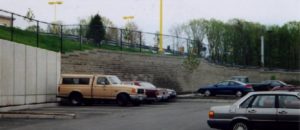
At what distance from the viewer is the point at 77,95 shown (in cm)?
3195

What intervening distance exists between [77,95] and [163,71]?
1731cm

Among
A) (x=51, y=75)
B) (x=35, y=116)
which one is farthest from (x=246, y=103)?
(x=51, y=75)

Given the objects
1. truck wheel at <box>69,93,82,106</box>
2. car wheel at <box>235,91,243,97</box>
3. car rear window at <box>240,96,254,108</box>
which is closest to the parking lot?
car rear window at <box>240,96,254,108</box>

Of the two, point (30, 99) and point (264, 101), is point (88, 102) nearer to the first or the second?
point (30, 99)

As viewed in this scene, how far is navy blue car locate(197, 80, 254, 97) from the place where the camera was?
1662 inches

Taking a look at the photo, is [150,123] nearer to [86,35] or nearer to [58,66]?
[58,66]

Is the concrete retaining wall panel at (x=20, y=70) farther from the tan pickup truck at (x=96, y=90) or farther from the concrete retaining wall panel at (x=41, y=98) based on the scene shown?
the tan pickup truck at (x=96, y=90)

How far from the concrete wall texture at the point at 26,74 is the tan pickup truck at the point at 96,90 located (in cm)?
92

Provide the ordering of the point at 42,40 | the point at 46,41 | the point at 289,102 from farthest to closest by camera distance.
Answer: the point at 42,40 < the point at 46,41 < the point at 289,102

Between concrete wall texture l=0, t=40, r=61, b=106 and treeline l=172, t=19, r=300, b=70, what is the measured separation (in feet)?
172

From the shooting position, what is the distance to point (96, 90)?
31.6 metres

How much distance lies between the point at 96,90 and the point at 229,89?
47.4 feet

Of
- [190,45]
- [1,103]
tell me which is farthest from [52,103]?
[190,45]

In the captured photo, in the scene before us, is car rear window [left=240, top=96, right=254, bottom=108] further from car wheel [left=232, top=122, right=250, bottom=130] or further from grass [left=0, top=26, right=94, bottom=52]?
grass [left=0, top=26, right=94, bottom=52]
